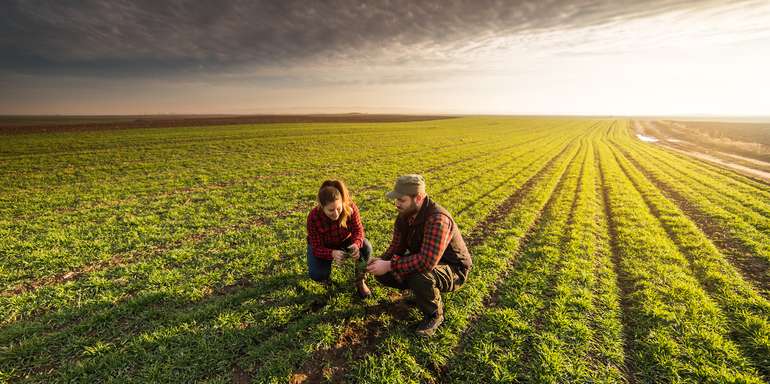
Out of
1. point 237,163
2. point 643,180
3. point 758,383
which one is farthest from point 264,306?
point 643,180

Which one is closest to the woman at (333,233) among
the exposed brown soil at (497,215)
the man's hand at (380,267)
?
the man's hand at (380,267)

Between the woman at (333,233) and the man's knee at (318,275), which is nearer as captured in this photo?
the woman at (333,233)

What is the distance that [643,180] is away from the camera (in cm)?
1689

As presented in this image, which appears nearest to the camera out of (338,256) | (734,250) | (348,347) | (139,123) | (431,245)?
(431,245)

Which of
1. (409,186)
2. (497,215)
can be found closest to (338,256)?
(409,186)

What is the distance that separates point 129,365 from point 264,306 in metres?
1.97

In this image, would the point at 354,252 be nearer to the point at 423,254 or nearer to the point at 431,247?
the point at 423,254

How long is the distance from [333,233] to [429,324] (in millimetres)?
2325

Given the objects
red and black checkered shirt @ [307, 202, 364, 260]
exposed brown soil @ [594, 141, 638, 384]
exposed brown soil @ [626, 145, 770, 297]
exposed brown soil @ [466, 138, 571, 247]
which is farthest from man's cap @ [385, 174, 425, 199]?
exposed brown soil @ [626, 145, 770, 297]

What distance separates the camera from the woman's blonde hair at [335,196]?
482 cm

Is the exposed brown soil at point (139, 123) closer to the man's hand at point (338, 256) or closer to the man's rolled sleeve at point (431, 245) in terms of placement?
the man's hand at point (338, 256)

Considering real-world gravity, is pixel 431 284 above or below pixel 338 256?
below

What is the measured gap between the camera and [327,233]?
533 cm

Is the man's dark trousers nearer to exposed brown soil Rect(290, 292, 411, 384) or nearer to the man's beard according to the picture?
exposed brown soil Rect(290, 292, 411, 384)
